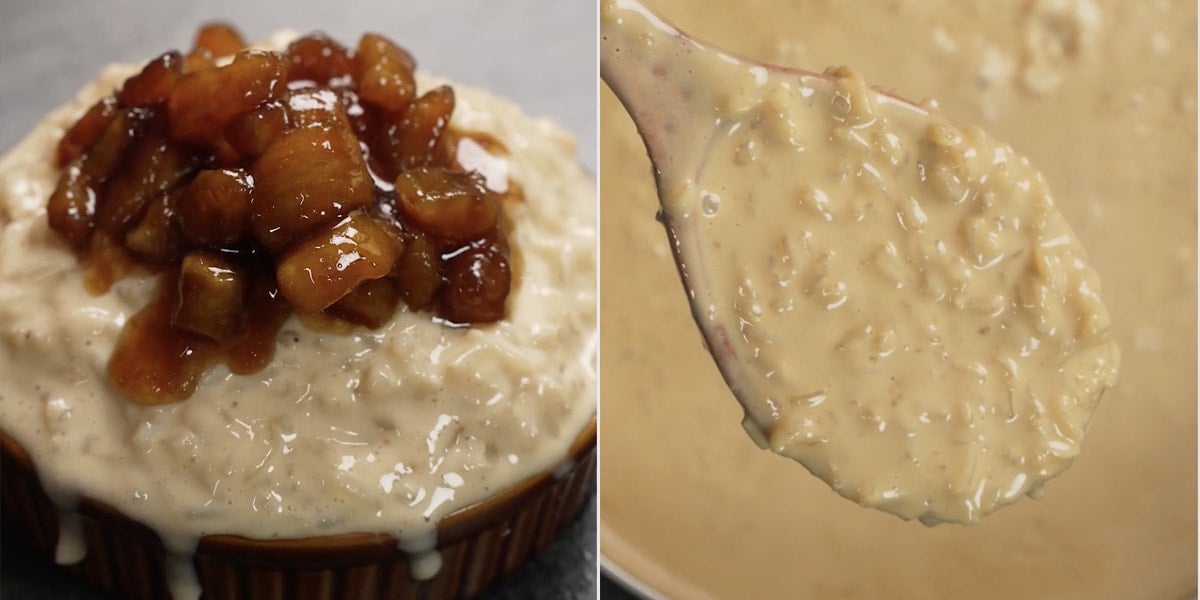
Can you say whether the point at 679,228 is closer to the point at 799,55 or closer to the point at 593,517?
the point at 799,55

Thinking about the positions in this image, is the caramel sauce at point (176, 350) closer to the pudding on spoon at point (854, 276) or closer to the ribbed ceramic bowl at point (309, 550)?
the ribbed ceramic bowl at point (309, 550)

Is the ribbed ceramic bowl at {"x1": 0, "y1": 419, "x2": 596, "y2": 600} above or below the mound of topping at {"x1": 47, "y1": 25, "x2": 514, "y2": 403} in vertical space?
below

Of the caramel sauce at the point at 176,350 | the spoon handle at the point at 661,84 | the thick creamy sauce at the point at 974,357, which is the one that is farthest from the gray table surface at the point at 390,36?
the spoon handle at the point at 661,84

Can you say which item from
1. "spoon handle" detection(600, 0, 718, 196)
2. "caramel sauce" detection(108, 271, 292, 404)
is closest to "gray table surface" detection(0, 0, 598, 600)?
"caramel sauce" detection(108, 271, 292, 404)

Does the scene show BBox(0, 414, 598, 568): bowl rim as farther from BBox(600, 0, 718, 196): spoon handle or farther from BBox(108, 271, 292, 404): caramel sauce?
BBox(600, 0, 718, 196): spoon handle

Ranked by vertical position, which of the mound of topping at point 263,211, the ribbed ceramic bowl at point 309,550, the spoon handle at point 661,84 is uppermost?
the spoon handle at point 661,84
